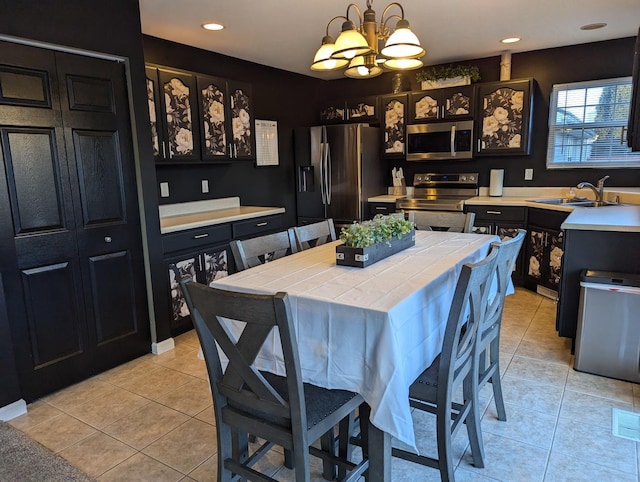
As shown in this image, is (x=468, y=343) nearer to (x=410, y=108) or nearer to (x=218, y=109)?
(x=218, y=109)

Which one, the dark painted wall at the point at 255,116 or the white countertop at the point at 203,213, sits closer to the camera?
the white countertop at the point at 203,213

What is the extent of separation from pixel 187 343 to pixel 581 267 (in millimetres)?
2832

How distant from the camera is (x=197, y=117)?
360cm

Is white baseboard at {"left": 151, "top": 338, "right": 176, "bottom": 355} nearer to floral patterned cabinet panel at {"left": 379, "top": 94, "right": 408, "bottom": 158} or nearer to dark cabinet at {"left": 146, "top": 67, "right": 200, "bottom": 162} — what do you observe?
dark cabinet at {"left": 146, "top": 67, "right": 200, "bottom": 162}

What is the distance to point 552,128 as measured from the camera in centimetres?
447

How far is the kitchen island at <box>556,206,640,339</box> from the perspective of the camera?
2.62 m

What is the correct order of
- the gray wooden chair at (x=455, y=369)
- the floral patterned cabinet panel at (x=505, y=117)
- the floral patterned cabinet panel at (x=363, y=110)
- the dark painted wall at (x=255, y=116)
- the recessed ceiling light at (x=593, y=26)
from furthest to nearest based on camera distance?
1. the floral patterned cabinet panel at (x=363, y=110)
2. the floral patterned cabinet panel at (x=505, y=117)
3. the dark painted wall at (x=255, y=116)
4. the recessed ceiling light at (x=593, y=26)
5. the gray wooden chair at (x=455, y=369)

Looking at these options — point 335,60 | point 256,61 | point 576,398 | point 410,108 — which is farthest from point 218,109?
point 576,398

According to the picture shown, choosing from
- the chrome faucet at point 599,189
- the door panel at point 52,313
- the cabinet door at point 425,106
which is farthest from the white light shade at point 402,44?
the cabinet door at point 425,106

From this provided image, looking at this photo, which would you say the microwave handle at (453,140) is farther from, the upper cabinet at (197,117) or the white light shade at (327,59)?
the white light shade at (327,59)

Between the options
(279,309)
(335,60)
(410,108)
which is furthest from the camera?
(410,108)

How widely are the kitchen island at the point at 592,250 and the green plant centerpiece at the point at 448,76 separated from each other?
7.30 feet

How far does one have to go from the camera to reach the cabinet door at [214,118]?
364 centimetres

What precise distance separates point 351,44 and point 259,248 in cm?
108
